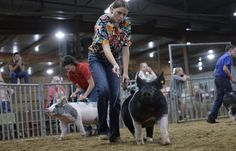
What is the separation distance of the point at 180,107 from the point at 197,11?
9491mm

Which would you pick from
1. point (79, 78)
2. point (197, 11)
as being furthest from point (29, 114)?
point (197, 11)

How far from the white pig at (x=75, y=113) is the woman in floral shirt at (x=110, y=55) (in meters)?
2.11

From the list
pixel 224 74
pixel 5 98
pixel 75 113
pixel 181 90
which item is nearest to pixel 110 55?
pixel 75 113

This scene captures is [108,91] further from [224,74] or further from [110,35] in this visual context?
[224,74]

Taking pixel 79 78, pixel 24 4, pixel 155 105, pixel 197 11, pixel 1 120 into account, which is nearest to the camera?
pixel 155 105

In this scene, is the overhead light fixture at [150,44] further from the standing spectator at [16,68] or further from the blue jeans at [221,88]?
the blue jeans at [221,88]

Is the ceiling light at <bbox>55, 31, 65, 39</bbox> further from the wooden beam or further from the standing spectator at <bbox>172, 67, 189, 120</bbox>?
the standing spectator at <bbox>172, 67, 189, 120</bbox>

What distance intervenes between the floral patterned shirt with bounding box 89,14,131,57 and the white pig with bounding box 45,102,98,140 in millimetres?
2380

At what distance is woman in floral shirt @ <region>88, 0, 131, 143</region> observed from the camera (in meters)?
4.29

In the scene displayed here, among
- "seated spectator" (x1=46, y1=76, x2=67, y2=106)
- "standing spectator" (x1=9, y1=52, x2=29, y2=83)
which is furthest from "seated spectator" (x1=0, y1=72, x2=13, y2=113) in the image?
Answer: "standing spectator" (x1=9, y1=52, x2=29, y2=83)

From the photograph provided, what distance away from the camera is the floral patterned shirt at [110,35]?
172 inches

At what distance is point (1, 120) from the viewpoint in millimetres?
7660

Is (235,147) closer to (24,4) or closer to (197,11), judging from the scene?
(24,4)

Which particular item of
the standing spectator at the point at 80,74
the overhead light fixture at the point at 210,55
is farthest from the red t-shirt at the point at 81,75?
the overhead light fixture at the point at 210,55
